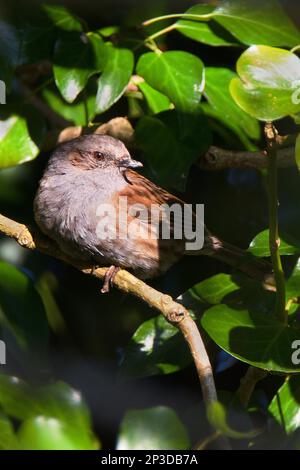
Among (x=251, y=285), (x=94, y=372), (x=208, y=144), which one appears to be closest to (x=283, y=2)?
(x=208, y=144)

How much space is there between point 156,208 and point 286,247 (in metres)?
1.26

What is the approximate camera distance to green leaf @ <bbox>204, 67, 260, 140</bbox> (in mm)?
4336

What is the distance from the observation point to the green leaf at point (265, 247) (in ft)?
11.8

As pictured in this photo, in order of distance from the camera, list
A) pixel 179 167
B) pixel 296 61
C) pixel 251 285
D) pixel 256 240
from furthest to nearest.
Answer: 1. pixel 179 167
2. pixel 251 285
3. pixel 256 240
4. pixel 296 61

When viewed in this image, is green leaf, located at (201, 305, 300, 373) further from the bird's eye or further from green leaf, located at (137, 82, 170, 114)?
the bird's eye

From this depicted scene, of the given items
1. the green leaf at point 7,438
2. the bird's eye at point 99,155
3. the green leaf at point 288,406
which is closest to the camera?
the green leaf at point 7,438

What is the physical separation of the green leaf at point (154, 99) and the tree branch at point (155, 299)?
2.88 ft

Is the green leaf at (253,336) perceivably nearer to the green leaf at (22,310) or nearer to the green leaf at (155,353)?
the green leaf at (155,353)

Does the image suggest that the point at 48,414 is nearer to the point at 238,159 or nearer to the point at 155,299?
the point at 155,299

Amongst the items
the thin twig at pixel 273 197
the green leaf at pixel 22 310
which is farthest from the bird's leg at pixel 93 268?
the thin twig at pixel 273 197

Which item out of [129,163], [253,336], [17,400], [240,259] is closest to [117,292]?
[129,163]

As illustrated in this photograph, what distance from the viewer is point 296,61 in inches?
122

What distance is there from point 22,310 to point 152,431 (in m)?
1.56

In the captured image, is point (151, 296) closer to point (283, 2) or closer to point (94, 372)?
point (94, 372)
